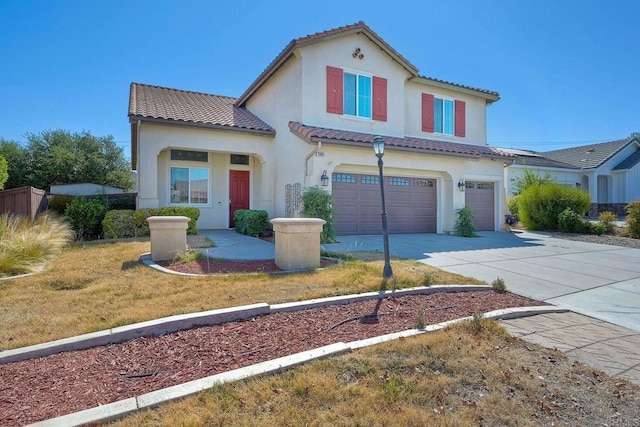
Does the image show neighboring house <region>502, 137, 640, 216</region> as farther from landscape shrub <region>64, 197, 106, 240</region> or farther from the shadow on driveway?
landscape shrub <region>64, 197, 106, 240</region>

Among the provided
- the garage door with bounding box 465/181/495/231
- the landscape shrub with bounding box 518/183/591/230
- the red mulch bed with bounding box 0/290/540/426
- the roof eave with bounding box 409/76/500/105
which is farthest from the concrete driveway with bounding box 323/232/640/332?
the roof eave with bounding box 409/76/500/105

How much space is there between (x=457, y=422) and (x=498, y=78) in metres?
19.2

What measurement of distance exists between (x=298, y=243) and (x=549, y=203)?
549 inches

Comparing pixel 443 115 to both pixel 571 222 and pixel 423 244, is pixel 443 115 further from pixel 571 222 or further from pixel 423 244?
pixel 423 244

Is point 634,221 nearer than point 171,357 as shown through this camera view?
No

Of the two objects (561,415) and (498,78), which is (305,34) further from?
(561,415)

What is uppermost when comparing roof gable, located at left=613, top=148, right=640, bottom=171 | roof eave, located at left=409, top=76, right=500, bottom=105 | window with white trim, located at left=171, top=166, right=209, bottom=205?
roof eave, located at left=409, top=76, right=500, bottom=105

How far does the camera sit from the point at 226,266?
22.9 ft

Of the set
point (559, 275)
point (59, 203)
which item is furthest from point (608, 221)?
point (59, 203)

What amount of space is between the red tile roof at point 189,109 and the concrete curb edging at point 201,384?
10579 millimetres

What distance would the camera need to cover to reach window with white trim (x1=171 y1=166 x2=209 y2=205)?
13328mm

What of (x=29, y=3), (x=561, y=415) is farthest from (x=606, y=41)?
(x=29, y=3)

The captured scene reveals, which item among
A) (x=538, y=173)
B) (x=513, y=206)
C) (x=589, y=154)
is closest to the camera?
(x=513, y=206)

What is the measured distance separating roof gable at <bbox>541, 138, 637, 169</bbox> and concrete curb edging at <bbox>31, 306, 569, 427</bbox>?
29.4 metres
